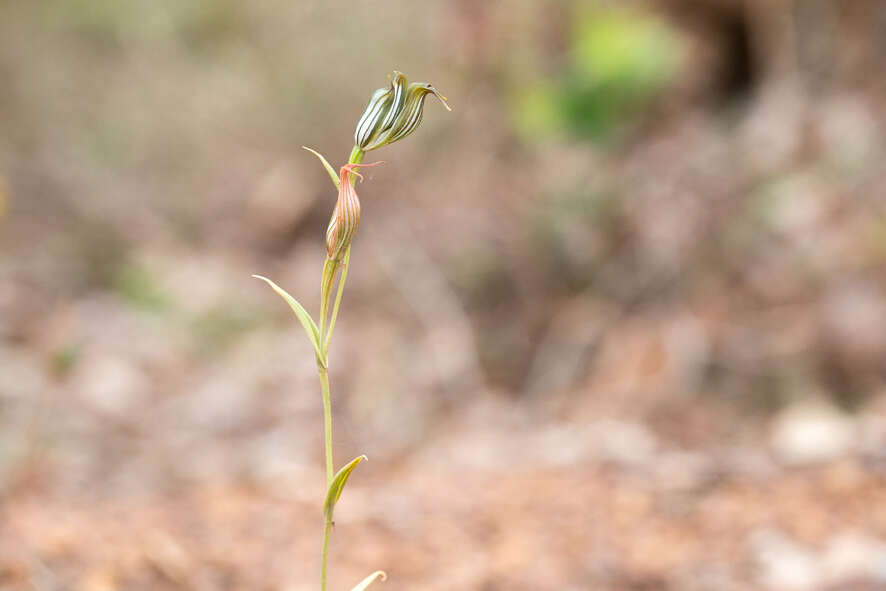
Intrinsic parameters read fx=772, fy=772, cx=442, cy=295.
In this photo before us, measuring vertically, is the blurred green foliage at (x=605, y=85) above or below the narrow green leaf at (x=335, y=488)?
above

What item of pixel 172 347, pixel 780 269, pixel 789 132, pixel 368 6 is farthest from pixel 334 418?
pixel 368 6

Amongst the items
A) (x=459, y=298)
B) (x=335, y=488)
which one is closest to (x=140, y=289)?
(x=459, y=298)

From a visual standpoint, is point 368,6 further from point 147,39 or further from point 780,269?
point 780,269

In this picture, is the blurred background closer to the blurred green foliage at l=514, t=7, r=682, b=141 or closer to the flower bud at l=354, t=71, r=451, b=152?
the blurred green foliage at l=514, t=7, r=682, b=141

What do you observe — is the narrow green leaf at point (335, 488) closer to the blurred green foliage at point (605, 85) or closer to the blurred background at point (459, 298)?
the blurred background at point (459, 298)

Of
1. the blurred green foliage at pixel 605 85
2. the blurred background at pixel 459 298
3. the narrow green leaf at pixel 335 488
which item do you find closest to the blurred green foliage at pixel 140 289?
the blurred background at pixel 459 298

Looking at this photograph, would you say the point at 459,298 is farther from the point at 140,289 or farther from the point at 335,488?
the point at 335,488
